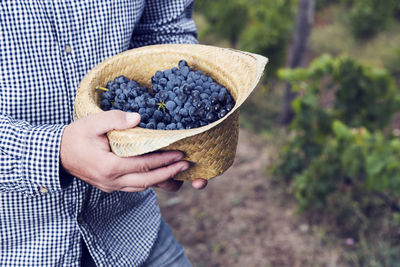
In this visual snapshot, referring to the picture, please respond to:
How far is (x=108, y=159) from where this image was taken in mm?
969

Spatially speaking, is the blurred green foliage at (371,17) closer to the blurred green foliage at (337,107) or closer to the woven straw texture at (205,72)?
the blurred green foliage at (337,107)

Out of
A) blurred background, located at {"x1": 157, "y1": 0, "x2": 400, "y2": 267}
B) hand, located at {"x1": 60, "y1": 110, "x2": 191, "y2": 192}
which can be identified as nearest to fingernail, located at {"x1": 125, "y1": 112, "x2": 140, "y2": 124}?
hand, located at {"x1": 60, "y1": 110, "x2": 191, "y2": 192}

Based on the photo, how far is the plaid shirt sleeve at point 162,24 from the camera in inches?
58.9

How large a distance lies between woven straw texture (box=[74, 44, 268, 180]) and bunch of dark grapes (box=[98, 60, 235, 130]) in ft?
0.13

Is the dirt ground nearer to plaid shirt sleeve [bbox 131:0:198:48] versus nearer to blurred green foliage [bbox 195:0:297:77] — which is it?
plaid shirt sleeve [bbox 131:0:198:48]

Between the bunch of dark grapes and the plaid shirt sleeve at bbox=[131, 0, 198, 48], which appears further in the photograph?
the plaid shirt sleeve at bbox=[131, 0, 198, 48]

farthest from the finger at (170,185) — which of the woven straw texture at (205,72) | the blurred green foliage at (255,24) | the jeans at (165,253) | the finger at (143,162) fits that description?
the blurred green foliage at (255,24)

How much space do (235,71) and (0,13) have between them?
661 millimetres

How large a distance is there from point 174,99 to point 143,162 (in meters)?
0.24

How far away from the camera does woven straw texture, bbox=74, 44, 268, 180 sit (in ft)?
3.04

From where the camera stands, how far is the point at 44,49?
3.82 feet

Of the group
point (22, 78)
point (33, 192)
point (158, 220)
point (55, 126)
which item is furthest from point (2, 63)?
point (158, 220)

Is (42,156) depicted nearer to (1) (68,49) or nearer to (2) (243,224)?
(1) (68,49)

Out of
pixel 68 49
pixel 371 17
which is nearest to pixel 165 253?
pixel 68 49
